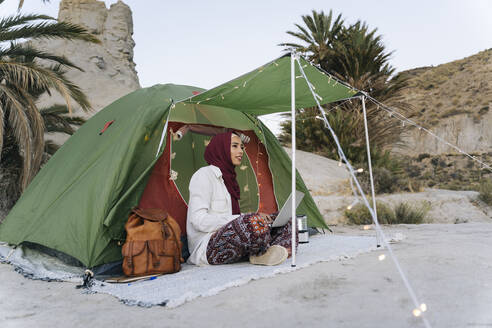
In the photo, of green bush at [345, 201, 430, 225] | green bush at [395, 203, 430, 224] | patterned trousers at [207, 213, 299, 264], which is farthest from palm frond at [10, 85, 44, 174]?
green bush at [395, 203, 430, 224]

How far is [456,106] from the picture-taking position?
74.6 ft

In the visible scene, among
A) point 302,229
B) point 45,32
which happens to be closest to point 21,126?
point 45,32

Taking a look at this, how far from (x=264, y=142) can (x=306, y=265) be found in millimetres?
2068

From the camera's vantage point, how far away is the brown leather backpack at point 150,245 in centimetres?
288

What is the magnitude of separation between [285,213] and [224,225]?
0.48 meters

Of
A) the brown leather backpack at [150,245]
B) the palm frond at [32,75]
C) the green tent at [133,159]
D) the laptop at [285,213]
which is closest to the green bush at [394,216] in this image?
the green tent at [133,159]

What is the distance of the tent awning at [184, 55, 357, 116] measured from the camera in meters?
3.23

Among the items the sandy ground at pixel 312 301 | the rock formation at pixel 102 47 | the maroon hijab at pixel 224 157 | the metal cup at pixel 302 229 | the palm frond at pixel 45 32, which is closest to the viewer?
the sandy ground at pixel 312 301

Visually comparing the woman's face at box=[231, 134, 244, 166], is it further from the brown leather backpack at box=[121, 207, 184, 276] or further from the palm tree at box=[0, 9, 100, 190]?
the palm tree at box=[0, 9, 100, 190]

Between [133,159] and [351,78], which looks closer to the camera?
[133,159]

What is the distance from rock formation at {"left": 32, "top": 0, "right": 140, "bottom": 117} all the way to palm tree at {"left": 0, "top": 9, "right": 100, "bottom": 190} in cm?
1471

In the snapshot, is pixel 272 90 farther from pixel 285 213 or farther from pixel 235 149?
pixel 285 213

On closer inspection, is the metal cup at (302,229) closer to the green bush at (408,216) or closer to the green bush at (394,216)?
the green bush at (394,216)

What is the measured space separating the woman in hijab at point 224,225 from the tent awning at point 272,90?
459mm
